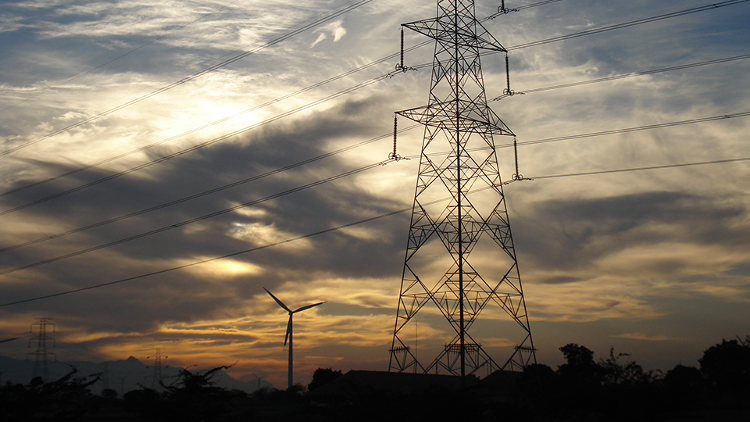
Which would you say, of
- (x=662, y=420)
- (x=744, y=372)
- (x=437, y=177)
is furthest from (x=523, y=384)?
(x=744, y=372)

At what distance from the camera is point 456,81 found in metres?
46.6

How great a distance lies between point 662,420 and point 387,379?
128ft

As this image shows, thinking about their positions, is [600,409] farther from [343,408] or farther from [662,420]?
[343,408]

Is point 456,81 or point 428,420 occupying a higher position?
point 456,81

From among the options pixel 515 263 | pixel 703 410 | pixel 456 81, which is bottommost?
pixel 703 410

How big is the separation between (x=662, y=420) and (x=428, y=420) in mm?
15457

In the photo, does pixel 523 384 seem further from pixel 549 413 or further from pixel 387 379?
pixel 387 379

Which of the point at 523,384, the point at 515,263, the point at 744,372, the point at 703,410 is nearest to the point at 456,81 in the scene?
the point at 515,263

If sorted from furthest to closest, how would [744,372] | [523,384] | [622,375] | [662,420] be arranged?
1. [744,372]
2. [523,384]
3. [622,375]
4. [662,420]

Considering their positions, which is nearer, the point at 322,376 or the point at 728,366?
the point at 728,366

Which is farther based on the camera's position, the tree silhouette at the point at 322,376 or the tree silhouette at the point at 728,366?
the tree silhouette at the point at 322,376

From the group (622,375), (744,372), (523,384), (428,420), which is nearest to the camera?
(428,420)

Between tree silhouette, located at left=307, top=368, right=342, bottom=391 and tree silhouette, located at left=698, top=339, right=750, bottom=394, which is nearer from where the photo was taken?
tree silhouette, located at left=698, top=339, right=750, bottom=394

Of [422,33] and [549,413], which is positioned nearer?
[549,413]
